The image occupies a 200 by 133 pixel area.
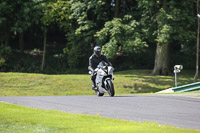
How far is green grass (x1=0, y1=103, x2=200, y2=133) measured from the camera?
7838 mm

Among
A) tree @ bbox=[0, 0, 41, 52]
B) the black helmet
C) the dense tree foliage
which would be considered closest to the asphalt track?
the black helmet

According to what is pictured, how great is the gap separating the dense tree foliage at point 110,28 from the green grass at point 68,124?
819 inches

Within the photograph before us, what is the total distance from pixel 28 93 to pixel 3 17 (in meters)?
13.8

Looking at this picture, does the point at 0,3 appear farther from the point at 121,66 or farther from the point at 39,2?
the point at 121,66

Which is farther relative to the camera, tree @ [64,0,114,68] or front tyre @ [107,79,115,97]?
tree @ [64,0,114,68]

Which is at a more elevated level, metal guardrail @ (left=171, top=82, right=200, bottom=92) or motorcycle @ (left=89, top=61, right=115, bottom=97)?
motorcycle @ (left=89, top=61, right=115, bottom=97)

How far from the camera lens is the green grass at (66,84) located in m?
25.9

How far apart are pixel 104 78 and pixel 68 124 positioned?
316 inches

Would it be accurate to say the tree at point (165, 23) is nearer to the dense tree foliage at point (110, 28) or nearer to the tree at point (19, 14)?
the dense tree foliage at point (110, 28)

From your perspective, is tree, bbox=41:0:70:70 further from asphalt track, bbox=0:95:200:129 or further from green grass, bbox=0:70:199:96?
asphalt track, bbox=0:95:200:129

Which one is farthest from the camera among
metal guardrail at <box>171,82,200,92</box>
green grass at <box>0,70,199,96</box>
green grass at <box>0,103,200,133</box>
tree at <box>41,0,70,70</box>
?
tree at <box>41,0,70,70</box>

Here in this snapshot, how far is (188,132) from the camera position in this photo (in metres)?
7.71

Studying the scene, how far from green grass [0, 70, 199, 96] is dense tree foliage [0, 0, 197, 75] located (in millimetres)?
2949

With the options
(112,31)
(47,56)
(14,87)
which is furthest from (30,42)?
(14,87)
